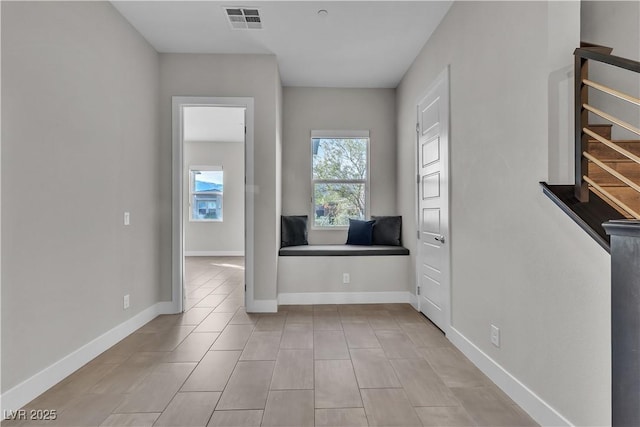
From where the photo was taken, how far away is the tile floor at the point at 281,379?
174cm

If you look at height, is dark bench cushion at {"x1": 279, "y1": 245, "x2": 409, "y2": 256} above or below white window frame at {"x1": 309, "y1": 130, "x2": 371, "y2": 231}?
below

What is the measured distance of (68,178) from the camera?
2.20m

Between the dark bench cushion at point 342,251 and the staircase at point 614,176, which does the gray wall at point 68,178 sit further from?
the staircase at point 614,176

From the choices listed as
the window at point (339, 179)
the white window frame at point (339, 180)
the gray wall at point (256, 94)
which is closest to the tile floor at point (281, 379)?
the gray wall at point (256, 94)

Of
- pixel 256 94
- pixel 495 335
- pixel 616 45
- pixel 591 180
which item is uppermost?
pixel 256 94

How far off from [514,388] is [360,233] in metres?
2.66

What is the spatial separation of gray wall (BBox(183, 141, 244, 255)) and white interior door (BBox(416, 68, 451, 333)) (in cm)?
566

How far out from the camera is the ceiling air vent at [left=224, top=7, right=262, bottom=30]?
9.26 feet

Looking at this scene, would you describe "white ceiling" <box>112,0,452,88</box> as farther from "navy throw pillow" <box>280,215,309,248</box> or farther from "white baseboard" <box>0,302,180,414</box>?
"white baseboard" <box>0,302,180,414</box>

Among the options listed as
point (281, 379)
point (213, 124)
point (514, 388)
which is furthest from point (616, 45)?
point (213, 124)

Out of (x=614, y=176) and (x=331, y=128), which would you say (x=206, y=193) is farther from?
(x=614, y=176)

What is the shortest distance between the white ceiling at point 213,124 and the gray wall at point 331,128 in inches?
51.9

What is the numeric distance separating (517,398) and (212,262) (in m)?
6.52

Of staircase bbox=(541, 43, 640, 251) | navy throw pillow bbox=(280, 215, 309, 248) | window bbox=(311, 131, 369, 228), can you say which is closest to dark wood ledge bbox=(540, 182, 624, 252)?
staircase bbox=(541, 43, 640, 251)
